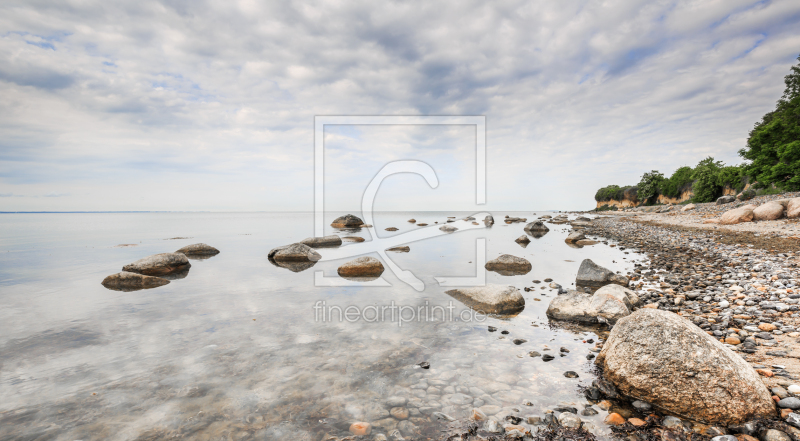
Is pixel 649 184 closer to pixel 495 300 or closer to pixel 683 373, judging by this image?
pixel 495 300

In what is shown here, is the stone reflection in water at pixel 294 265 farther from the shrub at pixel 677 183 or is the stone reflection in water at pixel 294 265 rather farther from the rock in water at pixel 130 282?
the shrub at pixel 677 183

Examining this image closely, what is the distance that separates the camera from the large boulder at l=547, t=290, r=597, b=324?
24.8 feet

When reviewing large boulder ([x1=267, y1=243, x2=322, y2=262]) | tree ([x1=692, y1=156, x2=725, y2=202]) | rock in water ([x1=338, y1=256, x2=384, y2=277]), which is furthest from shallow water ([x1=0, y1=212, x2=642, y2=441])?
tree ([x1=692, y1=156, x2=725, y2=202])

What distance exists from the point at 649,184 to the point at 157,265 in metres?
124

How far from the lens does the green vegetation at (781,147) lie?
3906cm

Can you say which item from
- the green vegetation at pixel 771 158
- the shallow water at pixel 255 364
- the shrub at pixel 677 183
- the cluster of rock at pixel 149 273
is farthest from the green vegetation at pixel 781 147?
the cluster of rock at pixel 149 273

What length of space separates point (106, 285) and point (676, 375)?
58.9ft

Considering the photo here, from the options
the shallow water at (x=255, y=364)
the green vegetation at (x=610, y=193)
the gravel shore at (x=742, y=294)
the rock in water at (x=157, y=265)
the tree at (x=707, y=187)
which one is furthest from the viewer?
the green vegetation at (x=610, y=193)

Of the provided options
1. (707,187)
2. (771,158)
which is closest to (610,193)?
(707,187)

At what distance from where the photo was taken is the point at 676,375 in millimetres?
4176

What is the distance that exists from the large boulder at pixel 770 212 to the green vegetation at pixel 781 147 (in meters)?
23.7

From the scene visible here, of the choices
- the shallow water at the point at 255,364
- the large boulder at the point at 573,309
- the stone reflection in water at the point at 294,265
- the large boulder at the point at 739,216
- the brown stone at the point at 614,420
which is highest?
the large boulder at the point at 739,216

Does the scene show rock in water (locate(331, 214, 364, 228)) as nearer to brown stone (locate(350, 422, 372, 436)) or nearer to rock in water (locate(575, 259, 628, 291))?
rock in water (locate(575, 259, 628, 291))

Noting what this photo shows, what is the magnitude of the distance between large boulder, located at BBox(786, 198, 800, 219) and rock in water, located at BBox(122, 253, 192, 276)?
41.4 m
